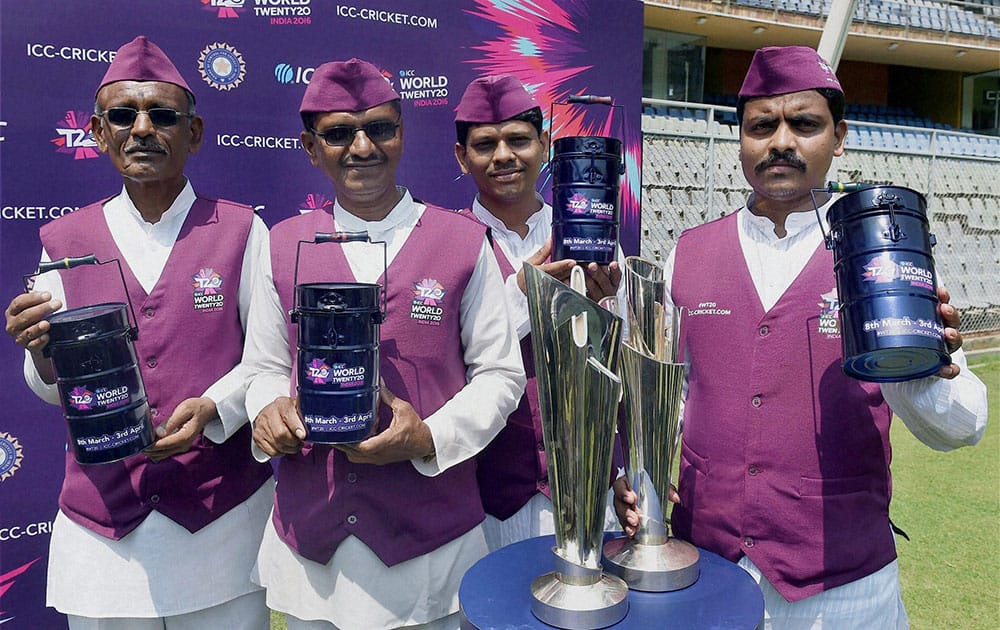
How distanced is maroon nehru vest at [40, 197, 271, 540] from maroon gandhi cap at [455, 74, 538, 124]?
35.6 inches

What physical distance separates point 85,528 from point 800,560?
1.81 meters

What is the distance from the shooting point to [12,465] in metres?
3.28

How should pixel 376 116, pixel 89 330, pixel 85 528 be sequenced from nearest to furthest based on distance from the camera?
pixel 89 330
pixel 376 116
pixel 85 528

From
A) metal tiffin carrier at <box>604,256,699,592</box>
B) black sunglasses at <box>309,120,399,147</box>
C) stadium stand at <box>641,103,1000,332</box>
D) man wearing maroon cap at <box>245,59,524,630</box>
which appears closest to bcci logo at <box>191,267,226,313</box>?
man wearing maroon cap at <box>245,59,524,630</box>

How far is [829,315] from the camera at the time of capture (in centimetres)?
174

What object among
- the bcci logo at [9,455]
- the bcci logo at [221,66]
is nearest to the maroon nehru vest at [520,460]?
the bcci logo at [221,66]

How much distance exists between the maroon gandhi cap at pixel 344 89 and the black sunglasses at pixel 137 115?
0.42 metres

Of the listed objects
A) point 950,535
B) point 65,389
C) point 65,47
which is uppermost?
point 65,47

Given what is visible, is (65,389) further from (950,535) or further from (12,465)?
(950,535)

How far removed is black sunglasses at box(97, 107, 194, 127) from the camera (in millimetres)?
1946

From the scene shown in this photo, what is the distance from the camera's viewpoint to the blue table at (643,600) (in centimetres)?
135

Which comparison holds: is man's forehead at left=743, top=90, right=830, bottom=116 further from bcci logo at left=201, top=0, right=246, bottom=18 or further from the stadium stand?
the stadium stand

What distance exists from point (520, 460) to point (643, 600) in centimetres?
83

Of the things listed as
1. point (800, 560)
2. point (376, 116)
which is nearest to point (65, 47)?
point (376, 116)
